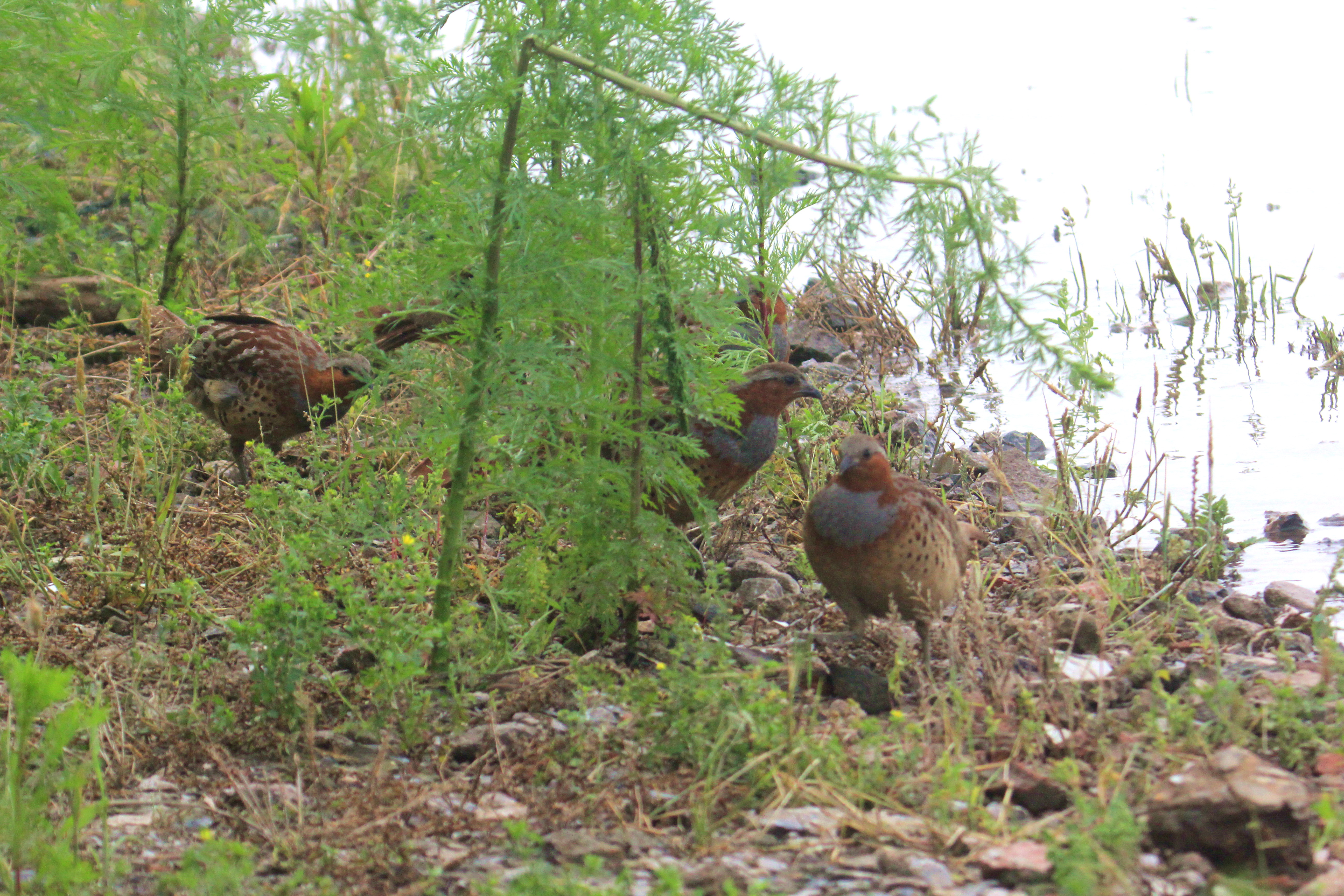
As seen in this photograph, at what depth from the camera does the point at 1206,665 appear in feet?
12.8

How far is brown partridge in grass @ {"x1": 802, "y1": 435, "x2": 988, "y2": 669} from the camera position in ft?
13.3

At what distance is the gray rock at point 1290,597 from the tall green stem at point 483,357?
2940 millimetres

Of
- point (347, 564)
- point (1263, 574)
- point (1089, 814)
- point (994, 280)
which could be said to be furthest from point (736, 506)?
point (1089, 814)

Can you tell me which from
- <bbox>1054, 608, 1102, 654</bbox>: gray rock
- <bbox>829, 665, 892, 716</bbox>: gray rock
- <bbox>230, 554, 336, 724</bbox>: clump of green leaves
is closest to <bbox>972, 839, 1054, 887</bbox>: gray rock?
<bbox>829, 665, 892, 716</bbox>: gray rock

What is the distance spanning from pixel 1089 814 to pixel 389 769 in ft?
5.64

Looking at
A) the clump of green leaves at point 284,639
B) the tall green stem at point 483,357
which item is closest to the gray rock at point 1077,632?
the tall green stem at point 483,357

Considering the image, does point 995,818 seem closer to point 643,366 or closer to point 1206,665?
point 1206,665

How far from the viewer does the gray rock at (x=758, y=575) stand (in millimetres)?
5004

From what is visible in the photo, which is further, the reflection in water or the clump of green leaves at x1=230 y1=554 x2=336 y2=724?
the reflection in water

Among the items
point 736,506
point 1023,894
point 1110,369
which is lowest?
point 1023,894

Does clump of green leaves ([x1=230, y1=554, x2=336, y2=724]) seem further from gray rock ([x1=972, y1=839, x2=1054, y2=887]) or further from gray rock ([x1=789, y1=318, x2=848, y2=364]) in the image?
gray rock ([x1=789, y1=318, x2=848, y2=364])

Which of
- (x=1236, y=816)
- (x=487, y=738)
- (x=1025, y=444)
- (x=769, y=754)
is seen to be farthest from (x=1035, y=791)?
(x=1025, y=444)

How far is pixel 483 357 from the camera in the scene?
3.46 meters

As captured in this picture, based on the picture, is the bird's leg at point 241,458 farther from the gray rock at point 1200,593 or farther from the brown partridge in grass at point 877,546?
the gray rock at point 1200,593
